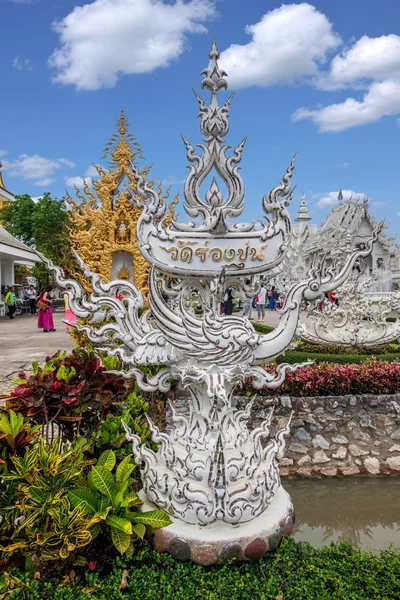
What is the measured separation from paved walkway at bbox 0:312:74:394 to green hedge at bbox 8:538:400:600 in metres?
5.95

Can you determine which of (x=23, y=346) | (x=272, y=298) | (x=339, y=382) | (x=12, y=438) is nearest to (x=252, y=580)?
(x=12, y=438)

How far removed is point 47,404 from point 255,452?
191cm

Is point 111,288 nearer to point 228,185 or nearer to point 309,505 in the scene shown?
point 228,185

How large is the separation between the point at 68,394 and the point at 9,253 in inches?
791

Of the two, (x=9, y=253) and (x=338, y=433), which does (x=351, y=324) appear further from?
(x=9, y=253)

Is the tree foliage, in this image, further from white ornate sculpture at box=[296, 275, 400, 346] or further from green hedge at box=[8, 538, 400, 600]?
green hedge at box=[8, 538, 400, 600]

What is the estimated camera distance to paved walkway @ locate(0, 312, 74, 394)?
10273 mm

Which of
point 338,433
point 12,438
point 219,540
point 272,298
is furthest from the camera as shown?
point 272,298

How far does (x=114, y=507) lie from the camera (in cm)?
329

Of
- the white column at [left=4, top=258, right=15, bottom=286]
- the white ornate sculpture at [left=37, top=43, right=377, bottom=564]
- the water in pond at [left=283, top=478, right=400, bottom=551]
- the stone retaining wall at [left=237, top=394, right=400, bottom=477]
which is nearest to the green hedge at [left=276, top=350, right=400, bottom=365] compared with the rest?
the stone retaining wall at [left=237, top=394, right=400, bottom=477]

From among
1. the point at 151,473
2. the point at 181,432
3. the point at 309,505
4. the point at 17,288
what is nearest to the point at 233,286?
the point at 181,432

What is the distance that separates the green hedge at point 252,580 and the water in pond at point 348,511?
1574 mm

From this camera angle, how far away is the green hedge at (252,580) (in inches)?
117

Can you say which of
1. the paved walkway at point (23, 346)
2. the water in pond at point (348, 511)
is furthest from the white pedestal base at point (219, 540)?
the paved walkway at point (23, 346)
